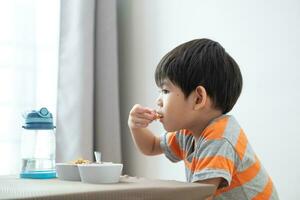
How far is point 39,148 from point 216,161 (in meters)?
0.43

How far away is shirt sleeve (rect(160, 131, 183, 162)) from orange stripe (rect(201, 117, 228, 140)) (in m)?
0.23

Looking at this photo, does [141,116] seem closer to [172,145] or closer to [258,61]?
[172,145]

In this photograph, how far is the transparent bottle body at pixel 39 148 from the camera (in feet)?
3.25

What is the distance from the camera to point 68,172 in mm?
828

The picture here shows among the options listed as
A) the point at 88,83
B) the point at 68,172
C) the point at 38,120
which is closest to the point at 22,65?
the point at 88,83

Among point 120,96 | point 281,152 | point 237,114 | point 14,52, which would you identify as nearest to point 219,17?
point 237,114

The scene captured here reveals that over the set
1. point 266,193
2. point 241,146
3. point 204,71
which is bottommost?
point 266,193

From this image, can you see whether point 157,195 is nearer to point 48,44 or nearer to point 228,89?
point 228,89

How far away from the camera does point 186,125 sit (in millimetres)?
993

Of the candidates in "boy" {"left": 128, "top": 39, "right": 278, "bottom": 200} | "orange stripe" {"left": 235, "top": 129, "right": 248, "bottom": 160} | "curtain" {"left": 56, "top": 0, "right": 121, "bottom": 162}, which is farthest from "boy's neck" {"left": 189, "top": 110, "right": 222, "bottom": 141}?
"curtain" {"left": 56, "top": 0, "right": 121, "bottom": 162}

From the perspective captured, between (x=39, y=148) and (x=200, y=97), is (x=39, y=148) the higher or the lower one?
the lower one

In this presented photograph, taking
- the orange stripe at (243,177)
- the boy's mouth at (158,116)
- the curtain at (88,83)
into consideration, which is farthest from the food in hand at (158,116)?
the curtain at (88,83)

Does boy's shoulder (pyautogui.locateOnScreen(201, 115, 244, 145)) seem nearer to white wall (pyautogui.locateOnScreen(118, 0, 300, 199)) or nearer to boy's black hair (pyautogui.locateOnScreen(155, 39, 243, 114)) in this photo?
boy's black hair (pyautogui.locateOnScreen(155, 39, 243, 114))

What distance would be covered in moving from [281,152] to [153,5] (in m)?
0.82
